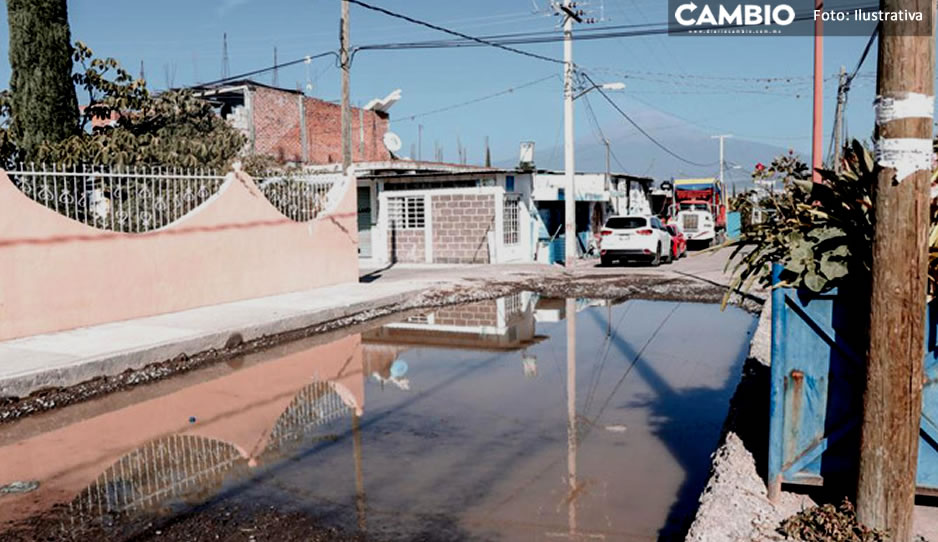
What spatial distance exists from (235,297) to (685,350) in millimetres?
8128

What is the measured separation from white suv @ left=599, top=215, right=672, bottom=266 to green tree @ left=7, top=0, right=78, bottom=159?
614 inches

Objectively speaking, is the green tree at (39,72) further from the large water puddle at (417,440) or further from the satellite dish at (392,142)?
the satellite dish at (392,142)

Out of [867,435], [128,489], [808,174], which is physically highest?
[808,174]

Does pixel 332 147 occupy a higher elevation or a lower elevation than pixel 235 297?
higher

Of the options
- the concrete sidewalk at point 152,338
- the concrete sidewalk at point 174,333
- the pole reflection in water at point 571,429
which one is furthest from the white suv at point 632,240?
the pole reflection in water at point 571,429

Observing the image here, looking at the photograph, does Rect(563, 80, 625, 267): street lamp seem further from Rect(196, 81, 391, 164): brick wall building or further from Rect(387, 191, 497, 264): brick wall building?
Rect(196, 81, 391, 164): brick wall building

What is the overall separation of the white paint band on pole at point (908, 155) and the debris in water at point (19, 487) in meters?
6.07

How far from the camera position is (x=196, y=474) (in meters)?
5.97

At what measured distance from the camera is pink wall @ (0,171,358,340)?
1026 centimetres

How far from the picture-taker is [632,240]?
24.2 meters

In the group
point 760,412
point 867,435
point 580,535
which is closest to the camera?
point 867,435

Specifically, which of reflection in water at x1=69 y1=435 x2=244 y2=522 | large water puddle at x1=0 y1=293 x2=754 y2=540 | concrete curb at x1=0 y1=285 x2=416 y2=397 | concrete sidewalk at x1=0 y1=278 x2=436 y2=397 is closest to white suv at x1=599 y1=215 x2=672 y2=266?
concrete sidewalk at x1=0 y1=278 x2=436 y2=397

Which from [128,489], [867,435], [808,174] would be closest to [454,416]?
[128,489]

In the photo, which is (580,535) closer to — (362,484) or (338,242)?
(362,484)
